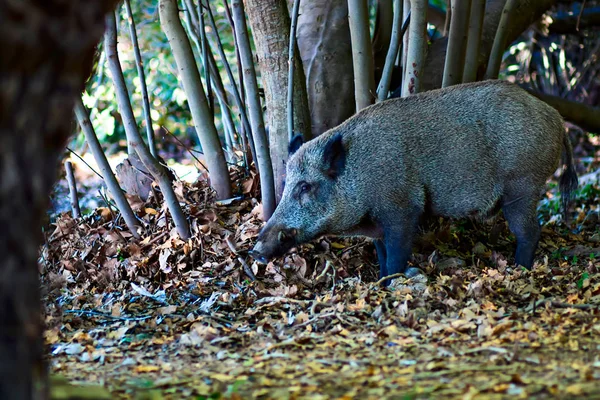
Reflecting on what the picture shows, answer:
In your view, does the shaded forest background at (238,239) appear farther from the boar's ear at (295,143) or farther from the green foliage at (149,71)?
the green foliage at (149,71)

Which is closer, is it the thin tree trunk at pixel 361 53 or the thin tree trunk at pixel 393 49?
the thin tree trunk at pixel 361 53

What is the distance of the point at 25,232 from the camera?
1915 millimetres

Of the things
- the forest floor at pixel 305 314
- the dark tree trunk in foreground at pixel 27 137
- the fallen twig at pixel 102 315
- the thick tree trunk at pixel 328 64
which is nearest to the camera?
the dark tree trunk in foreground at pixel 27 137

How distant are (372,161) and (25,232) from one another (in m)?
3.92

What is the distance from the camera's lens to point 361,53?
19.2 ft

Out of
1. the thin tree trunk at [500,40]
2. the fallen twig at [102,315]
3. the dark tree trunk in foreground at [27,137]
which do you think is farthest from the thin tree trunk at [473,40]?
the dark tree trunk in foreground at [27,137]

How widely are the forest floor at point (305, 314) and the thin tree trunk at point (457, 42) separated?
1.33 metres

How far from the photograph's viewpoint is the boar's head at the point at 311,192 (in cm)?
556

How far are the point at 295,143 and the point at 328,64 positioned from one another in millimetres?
1255

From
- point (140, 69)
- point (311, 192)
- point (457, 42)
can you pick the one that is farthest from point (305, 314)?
point (457, 42)

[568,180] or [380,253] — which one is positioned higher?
[568,180]

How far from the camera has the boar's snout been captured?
5312mm

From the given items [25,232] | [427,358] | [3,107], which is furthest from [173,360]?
[3,107]

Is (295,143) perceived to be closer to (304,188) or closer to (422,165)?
(304,188)
